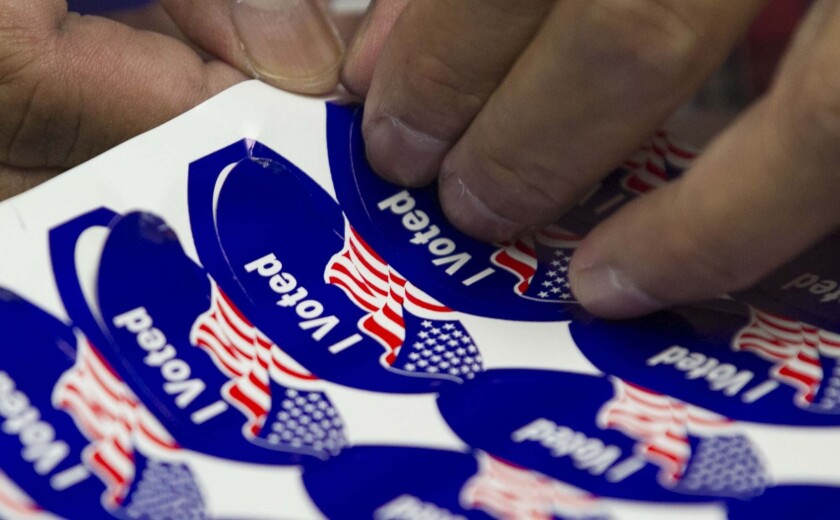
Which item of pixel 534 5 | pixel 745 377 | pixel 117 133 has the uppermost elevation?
pixel 534 5

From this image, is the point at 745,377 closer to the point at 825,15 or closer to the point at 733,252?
the point at 733,252

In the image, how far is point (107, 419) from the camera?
0.46 m

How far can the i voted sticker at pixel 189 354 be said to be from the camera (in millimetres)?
477

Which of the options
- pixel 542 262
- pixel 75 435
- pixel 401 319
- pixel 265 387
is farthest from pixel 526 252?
pixel 75 435

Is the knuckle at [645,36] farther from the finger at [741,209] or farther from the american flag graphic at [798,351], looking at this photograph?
the american flag graphic at [798,351]

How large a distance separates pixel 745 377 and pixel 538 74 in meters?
0.22

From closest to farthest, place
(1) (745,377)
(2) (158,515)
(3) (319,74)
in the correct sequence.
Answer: (2) (158,515)
(1) (745,377)
(3) (319,74)

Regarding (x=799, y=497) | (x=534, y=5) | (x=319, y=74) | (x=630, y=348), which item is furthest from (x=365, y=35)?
(x=799, y=497)

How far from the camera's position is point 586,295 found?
1.87 ft

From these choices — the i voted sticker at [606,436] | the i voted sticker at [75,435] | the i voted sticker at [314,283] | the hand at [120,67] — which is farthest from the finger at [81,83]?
the i voted sticker at [606,436]

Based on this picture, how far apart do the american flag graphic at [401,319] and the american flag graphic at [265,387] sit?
0.18 ft

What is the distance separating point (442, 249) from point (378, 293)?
0.21 ft

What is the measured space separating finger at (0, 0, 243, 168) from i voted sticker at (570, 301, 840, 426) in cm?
36

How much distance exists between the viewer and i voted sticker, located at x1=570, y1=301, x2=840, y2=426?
0.51 m
